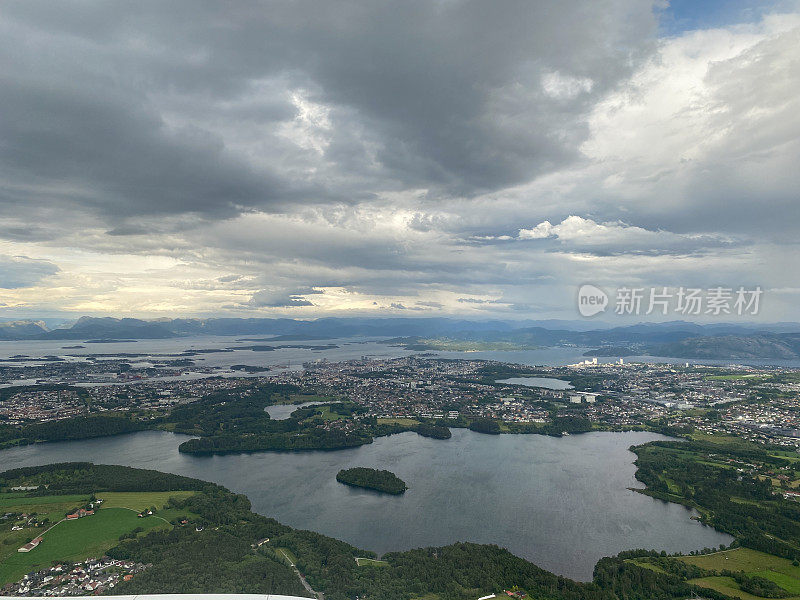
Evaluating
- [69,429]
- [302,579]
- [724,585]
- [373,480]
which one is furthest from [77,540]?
[724,585]

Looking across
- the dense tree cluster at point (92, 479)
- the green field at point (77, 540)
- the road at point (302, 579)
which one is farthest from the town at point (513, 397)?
the road at point (302, 579)

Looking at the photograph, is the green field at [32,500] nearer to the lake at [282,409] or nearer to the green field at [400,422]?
the lake at [282,409]

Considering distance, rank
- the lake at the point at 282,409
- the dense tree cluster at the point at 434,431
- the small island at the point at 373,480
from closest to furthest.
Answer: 1. the small island at the point at 373,480
2. the dense tree cluster at the point at 434,431
3. the lake at the point at 282,409

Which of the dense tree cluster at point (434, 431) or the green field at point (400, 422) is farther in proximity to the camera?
the green field at point (400, 422)

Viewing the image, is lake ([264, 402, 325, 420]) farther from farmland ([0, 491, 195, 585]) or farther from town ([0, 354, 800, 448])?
farmland ([0, 491, 195, 585])

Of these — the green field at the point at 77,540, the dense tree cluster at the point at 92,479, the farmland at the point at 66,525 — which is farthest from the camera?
the dense tree cluster at the point at 92,479

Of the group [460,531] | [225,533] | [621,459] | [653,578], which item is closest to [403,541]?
[460,531]

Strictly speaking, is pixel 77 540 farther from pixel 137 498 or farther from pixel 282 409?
pixel 282 409
